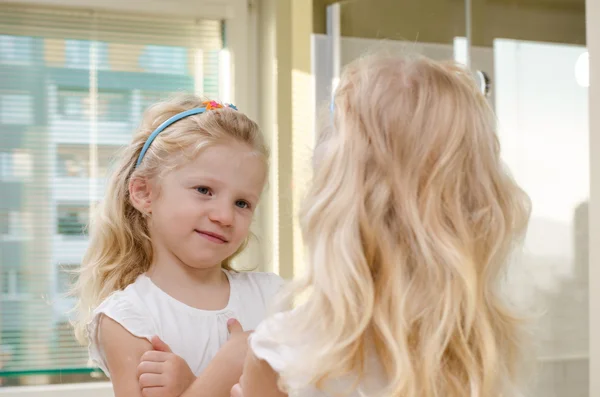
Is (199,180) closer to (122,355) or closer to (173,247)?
(173,247)

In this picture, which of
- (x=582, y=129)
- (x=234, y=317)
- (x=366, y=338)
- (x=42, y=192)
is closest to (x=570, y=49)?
(x=582, y=129)

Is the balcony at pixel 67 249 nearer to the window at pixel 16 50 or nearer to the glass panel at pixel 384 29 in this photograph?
the window at pixel 16 50

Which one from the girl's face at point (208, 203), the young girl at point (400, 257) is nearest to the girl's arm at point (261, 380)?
the young girl at point (400, 257)

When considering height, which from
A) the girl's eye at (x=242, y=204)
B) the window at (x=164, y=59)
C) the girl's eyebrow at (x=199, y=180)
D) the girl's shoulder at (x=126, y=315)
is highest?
the window at (x=164, y=59)

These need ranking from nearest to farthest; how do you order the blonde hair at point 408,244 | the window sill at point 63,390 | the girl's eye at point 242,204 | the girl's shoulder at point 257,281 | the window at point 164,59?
1. the blonde hair at point 408,244
2. the girl's eye at point 242,204
3. the girl's shoulder at point 257,281
4. the window sill at point 63,390
5. the window at point 164,59

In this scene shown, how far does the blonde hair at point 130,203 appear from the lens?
4.17 ft

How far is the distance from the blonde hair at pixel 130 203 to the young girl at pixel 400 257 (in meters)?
0.36

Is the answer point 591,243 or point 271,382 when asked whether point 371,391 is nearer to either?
point 271,382

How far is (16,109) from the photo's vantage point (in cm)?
244

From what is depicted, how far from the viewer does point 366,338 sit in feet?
3.05

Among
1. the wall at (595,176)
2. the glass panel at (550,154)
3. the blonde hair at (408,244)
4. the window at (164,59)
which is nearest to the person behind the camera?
the blonde hair at (408,244)

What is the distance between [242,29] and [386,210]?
1.74 metres

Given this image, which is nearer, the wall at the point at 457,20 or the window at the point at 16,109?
the wall at the point at 457,20

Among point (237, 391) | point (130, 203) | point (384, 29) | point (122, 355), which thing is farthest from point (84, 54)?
point (237, 391)
